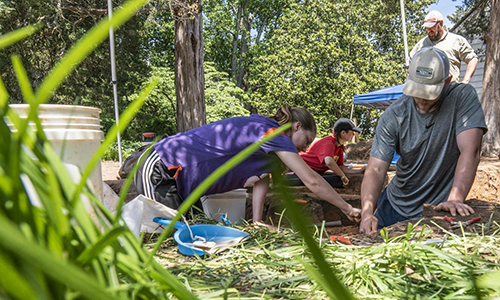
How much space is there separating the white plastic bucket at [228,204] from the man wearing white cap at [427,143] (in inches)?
41.1

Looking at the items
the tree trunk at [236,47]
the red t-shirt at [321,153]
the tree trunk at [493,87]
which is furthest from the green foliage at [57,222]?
the tree trunk at [236,47]

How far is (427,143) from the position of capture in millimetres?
3447

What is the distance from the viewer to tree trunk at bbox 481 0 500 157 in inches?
352

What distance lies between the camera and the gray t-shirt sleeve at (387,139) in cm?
357

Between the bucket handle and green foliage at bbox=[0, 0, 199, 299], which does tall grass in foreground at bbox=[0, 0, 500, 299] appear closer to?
green foliage at bbox=[0, 0, 199, 299]

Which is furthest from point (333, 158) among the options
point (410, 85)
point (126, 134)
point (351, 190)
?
point (126, 134)

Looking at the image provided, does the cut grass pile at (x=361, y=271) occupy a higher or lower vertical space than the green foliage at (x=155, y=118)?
higher

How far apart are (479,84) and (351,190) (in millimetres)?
14022

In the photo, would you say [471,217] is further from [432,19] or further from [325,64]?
[325,64]

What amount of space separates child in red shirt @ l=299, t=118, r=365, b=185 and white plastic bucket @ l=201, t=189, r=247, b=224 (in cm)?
354

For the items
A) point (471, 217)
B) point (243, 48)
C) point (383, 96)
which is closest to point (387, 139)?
point (471, 217)

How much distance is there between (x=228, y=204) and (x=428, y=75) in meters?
1.90

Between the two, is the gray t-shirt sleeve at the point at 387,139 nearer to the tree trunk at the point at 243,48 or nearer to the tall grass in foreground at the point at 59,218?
the tall grass in foreground at the point at 59,218

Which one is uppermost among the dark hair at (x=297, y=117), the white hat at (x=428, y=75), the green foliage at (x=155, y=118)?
→ the white hat at (x=428, y=75)
